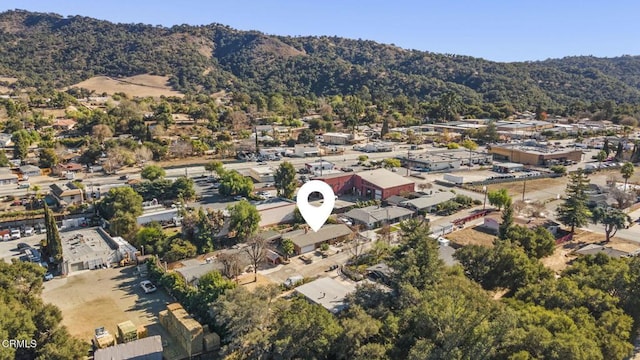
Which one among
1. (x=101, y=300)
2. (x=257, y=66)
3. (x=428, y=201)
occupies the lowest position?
(x=101, y=300)

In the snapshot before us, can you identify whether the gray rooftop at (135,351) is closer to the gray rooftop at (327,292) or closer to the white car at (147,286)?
the white car at (147,286)

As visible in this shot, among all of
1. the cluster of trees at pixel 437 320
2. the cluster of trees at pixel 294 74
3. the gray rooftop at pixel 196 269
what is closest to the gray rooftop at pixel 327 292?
the cluster of trees at pixel 437 320

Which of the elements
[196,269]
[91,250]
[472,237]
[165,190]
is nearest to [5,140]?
[165,190]

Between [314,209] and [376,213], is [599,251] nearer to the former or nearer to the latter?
[376,213]

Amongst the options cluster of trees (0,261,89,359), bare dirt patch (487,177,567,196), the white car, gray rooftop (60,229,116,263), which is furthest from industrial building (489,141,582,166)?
cluster of trees (0,261,89,359)

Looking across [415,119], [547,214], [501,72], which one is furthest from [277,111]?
[501,72]

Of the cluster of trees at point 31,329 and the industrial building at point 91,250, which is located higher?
the cluster of trees at point 31,329

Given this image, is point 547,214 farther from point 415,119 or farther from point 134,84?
point 134,84
